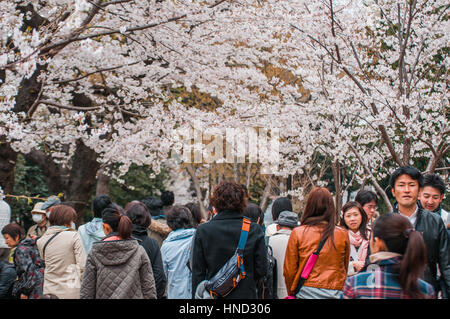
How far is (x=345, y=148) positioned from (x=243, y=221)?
254 inches

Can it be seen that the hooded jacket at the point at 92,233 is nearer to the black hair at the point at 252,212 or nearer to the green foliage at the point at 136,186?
the black hair at the point at 252,212

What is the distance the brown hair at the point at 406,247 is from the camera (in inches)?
96.6

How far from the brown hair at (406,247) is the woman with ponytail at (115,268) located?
1981 millimetres

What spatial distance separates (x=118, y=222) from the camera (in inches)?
154

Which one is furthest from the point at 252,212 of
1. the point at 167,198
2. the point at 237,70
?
the point at 237,70

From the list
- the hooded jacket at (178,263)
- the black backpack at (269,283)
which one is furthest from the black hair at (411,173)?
the hooded jacket at (178,263)

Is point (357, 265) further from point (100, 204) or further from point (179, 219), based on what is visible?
point (100, 204)

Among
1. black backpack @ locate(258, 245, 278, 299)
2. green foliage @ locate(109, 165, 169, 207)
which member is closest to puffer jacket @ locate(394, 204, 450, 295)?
black backpack @ locate(258, 245, 278, 299)

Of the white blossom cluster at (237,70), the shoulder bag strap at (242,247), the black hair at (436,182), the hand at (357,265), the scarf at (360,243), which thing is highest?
the white blossom cluster at (237,70)

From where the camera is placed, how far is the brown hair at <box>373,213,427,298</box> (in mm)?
2453

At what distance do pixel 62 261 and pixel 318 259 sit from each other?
2.41 meters

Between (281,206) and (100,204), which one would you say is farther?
(100,204)

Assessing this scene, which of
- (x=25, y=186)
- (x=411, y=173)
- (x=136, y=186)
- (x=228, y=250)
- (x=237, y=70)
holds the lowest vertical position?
(x=136, y=186)

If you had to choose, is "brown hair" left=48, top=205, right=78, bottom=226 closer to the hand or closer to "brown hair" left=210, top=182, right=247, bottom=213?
"brown hair" left=210, top=182, right=247, bottom=213
